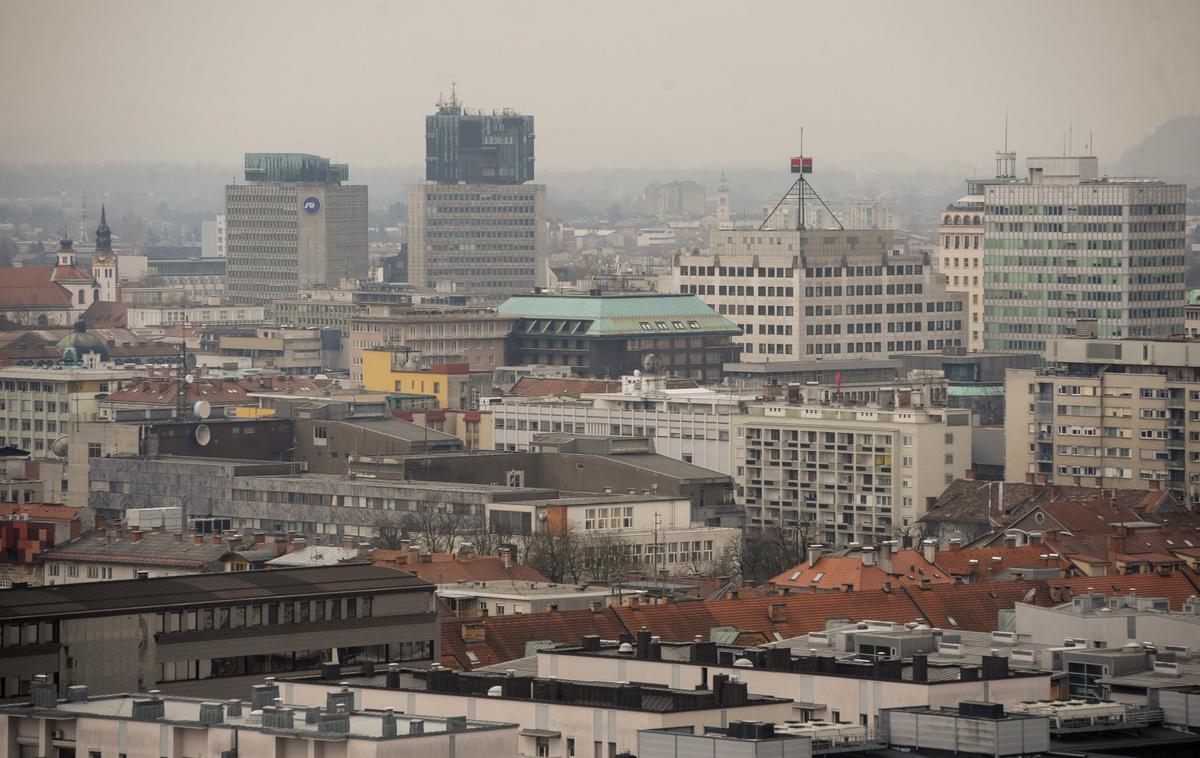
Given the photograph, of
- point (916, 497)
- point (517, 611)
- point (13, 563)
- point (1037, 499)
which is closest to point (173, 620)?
point (517, 611)

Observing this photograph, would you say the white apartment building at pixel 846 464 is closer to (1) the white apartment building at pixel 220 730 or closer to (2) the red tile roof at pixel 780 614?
(2) the red tile roof at pixel 780 614

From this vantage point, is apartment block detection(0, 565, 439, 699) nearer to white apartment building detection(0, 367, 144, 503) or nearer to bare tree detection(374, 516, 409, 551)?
bare tree detection(374, 516, 409, 551)

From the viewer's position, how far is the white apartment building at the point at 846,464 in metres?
149

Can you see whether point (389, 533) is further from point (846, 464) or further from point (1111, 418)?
point (1111, 418)

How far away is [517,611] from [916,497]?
52.7m

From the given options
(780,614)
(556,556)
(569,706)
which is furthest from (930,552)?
(569,706)

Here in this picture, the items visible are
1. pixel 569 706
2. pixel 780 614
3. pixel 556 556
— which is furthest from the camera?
pixel 556 556

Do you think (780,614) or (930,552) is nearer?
(780,614)

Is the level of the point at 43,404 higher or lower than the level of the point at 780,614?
higher

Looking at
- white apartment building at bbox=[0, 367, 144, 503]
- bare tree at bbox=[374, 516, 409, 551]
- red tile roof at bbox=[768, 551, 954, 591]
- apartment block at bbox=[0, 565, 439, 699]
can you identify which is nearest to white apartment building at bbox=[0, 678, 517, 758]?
apartment block at bbox=[0, 565, 439, 699]

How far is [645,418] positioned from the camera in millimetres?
162375

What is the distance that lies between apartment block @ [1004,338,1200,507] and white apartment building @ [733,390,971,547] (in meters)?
3.71

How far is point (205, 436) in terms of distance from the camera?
155 meters

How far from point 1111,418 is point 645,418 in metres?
22.5
